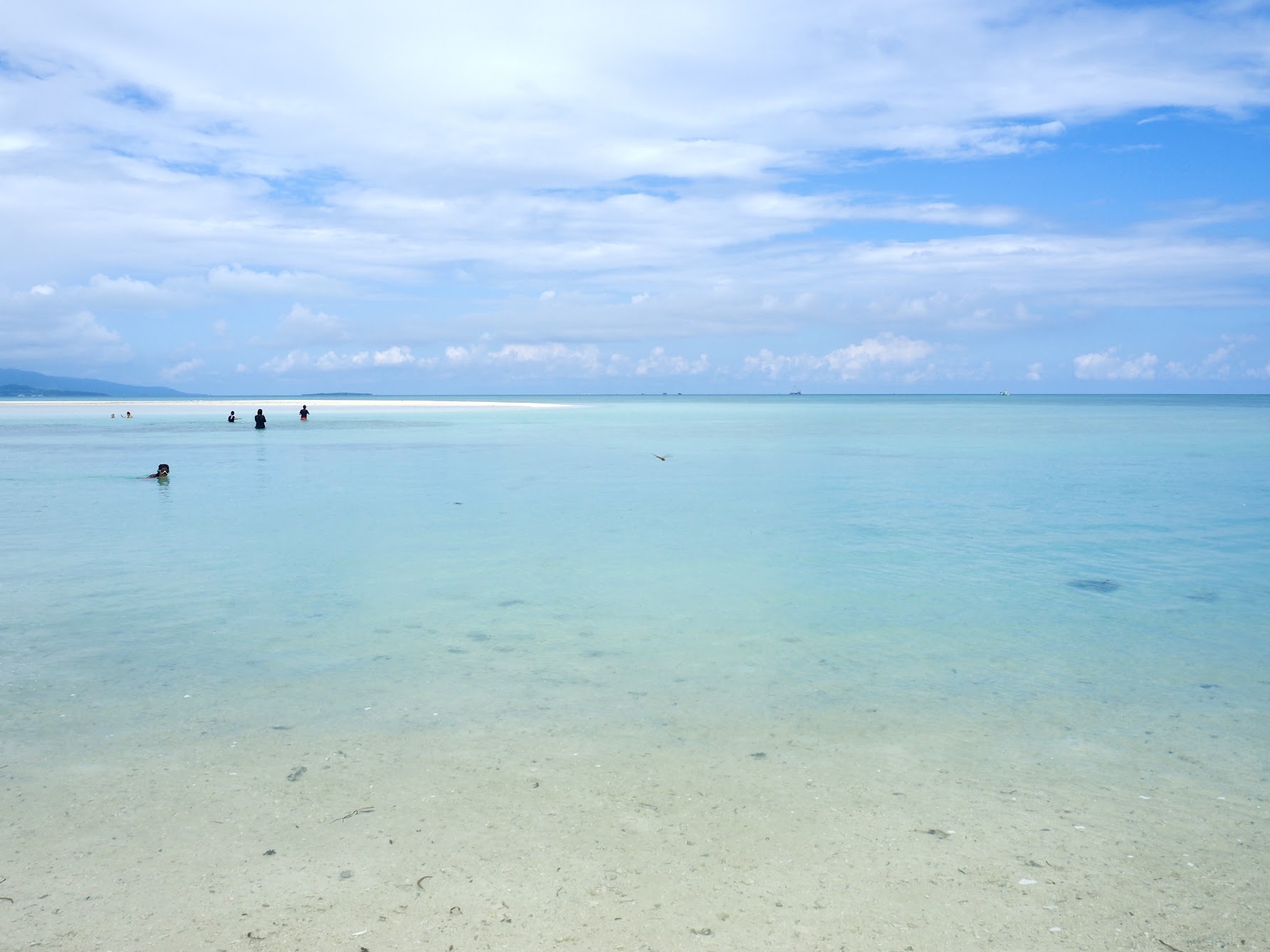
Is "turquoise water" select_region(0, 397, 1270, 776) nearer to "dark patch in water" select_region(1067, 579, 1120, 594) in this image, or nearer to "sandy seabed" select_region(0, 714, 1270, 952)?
"dark patch in water" select_region(1067, 579, 1120, 594)

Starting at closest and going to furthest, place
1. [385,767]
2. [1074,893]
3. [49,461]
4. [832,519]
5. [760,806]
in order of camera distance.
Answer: [1074,893], [760,806], [385,767], [832,519], [49,461]

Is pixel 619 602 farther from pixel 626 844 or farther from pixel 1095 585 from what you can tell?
pixel 1095 585

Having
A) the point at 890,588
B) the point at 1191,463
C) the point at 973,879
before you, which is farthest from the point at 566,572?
the point at 1191,463

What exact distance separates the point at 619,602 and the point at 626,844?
625 cm

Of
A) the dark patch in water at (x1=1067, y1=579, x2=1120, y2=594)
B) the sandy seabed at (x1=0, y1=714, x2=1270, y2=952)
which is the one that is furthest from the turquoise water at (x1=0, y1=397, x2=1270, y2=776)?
the sandy seabed at (x1=0, y1=714, x2=1270, y2=952)

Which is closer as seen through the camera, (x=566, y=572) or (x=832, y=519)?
(x=566, y=572)

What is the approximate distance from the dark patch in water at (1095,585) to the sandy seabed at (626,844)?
20.7ft

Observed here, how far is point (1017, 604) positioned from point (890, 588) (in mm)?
1643

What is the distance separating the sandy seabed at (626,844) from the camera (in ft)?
14.3

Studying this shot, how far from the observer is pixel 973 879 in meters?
4.75

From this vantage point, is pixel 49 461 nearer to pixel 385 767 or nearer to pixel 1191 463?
pixel 385 767

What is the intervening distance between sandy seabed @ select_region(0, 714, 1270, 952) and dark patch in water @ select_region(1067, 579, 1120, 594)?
6311 millimetres

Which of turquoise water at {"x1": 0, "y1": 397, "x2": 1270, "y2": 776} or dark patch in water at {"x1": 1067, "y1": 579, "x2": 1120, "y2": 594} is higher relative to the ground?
turquoise water at {"x1": 0, "y1": 397, "x2": 1270, "y2": 776}

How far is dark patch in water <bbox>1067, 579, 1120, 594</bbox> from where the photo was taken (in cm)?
1222
